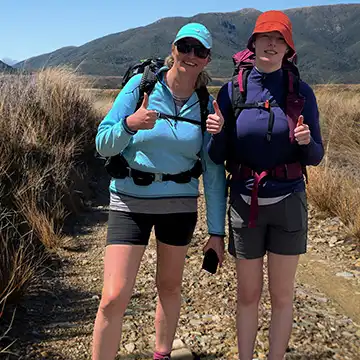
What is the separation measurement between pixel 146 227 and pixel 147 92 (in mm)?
701

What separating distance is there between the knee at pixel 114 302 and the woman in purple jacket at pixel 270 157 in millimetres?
639

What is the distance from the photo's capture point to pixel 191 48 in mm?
2301

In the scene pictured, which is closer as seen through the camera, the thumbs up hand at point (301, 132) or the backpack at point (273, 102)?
the thumbs up hand at point (301, 132)

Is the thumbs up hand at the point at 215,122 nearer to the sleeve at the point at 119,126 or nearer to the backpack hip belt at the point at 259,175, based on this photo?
the backpack hip belt at the point at 259,175

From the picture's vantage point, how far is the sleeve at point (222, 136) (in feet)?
7.43

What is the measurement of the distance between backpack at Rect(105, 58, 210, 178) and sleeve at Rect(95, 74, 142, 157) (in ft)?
0.12

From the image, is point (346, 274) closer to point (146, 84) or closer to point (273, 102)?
point (273, 102)

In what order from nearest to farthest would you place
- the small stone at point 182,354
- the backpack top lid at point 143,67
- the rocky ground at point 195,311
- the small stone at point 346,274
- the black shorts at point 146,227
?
the black shorts at point 146,227, the backpack top lid at point 143,67, the small stone at point 182,354, the rocky ground at point 195,311, the small stone at point 346,274

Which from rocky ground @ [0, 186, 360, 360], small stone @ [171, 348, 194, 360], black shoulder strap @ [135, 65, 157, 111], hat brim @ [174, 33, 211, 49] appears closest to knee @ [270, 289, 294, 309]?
rocky ground @ [0, 186, 360, 360]

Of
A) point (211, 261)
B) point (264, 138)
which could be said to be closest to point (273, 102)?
point (264, 138)

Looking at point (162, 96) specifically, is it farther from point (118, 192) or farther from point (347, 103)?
point (347, 103)

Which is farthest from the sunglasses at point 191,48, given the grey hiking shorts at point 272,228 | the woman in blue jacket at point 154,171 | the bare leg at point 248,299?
the bare leg at point 248,299

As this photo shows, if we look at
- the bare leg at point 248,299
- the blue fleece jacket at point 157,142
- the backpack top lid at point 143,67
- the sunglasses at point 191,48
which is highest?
the sunglasses at point 191,48

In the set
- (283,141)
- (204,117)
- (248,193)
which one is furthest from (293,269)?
(204,117)
